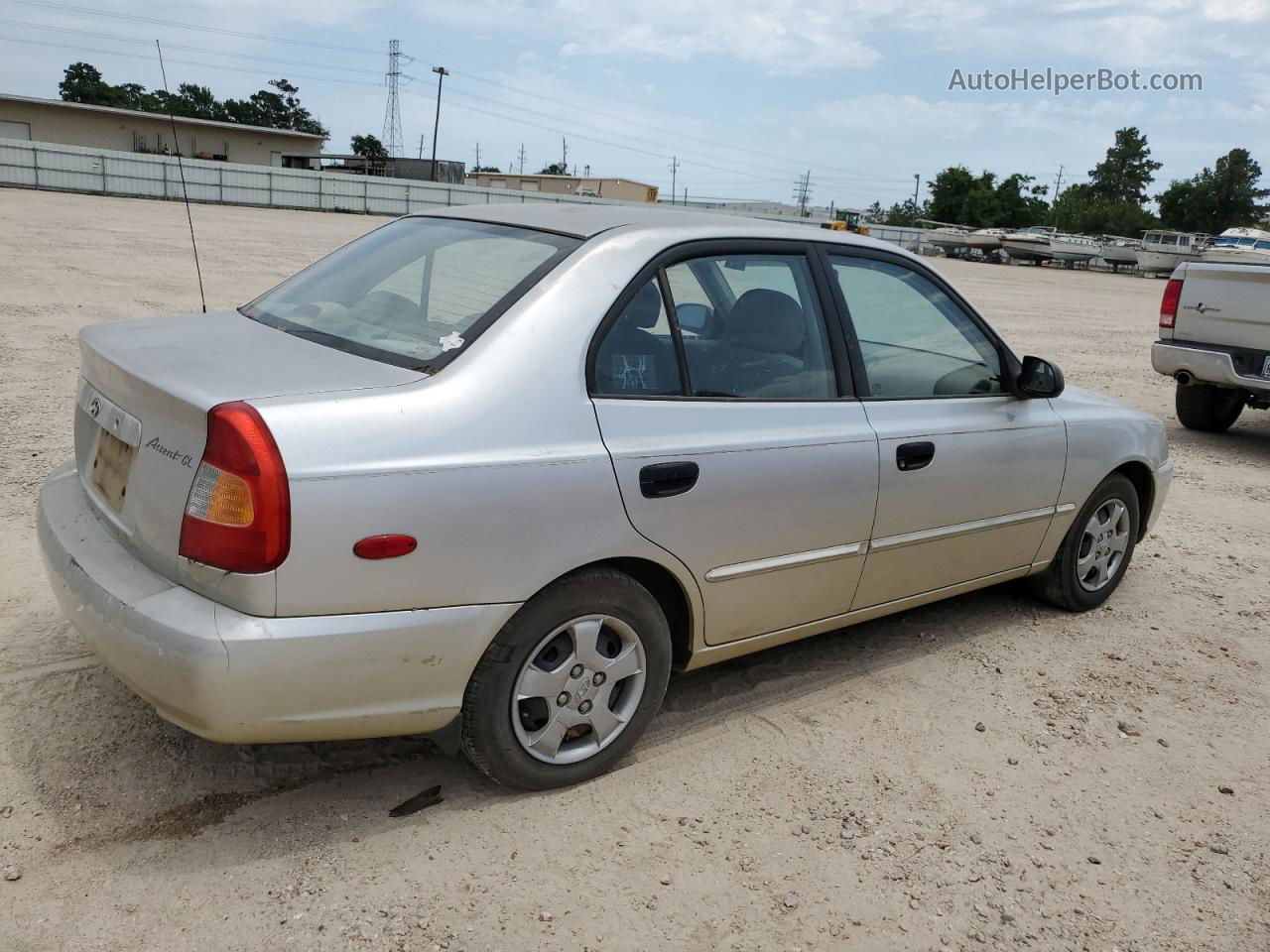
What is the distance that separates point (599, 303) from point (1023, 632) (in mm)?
2710

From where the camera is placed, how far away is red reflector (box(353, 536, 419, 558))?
2.49 metres

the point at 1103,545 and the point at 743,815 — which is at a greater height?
the point at 1103,545

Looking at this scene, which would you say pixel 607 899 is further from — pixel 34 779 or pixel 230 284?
pixel 230 284

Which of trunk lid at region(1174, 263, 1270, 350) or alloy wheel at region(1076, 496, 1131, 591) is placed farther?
trunk lid at region(1174, 263, 1270, 350)

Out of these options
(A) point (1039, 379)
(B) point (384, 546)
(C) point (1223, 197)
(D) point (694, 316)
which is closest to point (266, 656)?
(B) point (384, 546)

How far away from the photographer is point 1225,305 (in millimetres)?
8523

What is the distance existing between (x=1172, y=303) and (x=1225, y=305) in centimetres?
50

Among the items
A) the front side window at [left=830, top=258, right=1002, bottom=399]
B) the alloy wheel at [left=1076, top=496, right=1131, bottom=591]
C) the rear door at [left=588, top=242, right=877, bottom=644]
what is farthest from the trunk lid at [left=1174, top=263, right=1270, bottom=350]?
the rear door at [left=588, top=242, right=877, bottom=644]

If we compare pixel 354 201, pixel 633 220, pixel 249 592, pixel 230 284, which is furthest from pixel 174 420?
pixel 354 201

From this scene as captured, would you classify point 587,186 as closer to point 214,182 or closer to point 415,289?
point 214,182

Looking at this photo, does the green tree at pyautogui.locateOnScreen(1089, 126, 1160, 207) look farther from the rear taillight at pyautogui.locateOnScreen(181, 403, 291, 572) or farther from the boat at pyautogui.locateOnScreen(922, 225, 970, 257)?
the rear taillight at pyautogui.locateOnScreen(181, 403, 291, 572)

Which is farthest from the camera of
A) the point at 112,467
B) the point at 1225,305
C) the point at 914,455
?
the point at 1225,305

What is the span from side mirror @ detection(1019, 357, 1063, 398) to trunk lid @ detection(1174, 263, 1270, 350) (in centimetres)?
523

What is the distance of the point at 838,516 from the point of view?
3.53 meters
